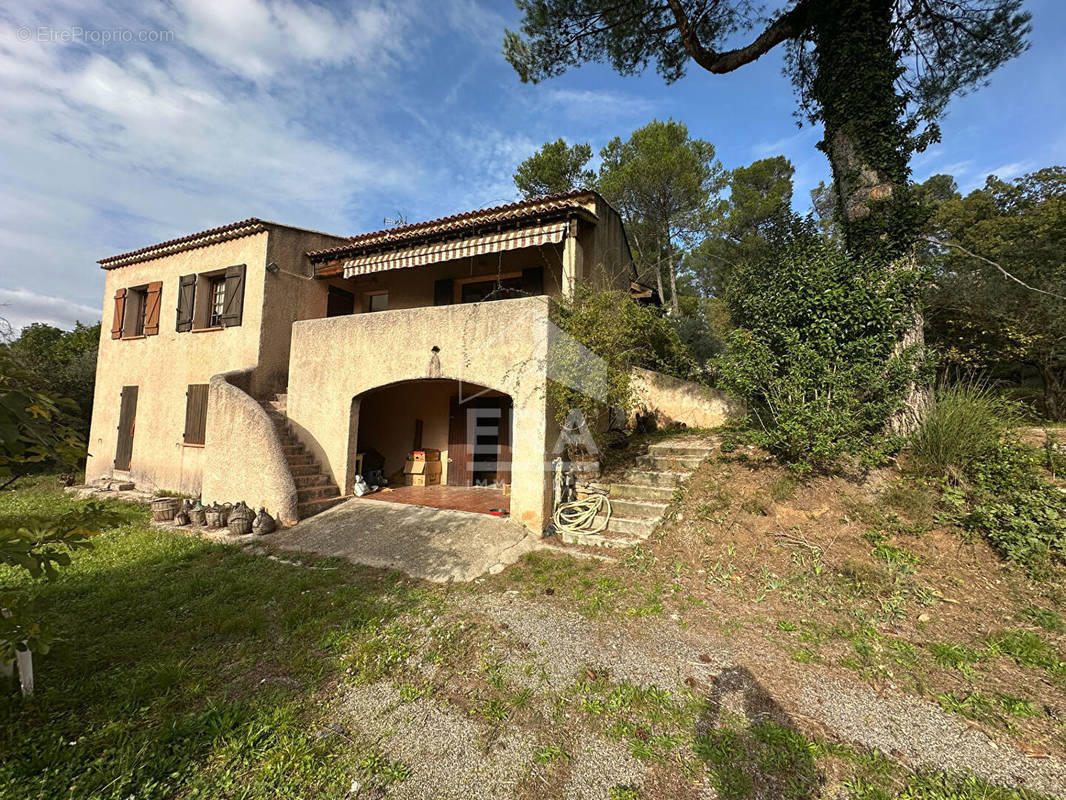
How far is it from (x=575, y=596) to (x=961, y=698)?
353 cm

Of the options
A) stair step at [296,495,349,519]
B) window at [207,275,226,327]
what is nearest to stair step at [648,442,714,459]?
stair step at [296,495,349,519]

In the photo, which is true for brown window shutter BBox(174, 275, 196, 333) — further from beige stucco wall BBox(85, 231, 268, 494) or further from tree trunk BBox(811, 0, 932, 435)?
tree trunk BBox(811, 0, 932, 435)

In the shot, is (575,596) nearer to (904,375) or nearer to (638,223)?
(904,375)

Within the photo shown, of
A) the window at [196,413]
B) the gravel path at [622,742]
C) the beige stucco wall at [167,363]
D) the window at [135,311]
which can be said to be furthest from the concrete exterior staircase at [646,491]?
the window at [135,311]

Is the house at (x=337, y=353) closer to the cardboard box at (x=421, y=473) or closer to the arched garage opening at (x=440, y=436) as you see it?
the arched garage opening at (x=440, y=436)

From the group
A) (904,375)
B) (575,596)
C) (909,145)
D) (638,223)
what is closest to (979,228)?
(638,223)

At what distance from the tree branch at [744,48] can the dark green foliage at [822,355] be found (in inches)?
180

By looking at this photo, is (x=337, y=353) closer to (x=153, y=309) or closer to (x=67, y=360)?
(x=153, y=309)

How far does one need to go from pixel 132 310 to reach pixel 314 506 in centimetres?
1156

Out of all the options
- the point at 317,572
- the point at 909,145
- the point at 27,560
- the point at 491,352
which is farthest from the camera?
the point at 491,352

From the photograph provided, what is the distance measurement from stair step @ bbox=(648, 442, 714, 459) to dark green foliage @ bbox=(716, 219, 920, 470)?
1.20 metres

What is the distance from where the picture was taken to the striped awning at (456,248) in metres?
8.62

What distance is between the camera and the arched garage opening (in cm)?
1172

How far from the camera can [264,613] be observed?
4.86m
